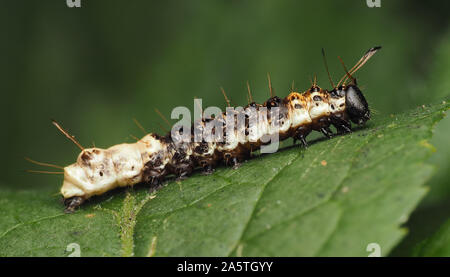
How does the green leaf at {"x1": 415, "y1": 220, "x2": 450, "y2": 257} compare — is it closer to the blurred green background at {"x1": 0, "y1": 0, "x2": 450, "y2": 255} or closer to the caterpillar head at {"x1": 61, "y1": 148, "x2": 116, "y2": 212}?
the caterpillar head at {"x1": 61, "y1": 148, "x2": 116, "y2": 212}

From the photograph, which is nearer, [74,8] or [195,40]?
[195,40]

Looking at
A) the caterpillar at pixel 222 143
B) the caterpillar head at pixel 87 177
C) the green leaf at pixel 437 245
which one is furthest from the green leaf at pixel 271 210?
the green leaf at pixel 437 245

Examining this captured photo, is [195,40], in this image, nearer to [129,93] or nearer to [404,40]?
[129,93]

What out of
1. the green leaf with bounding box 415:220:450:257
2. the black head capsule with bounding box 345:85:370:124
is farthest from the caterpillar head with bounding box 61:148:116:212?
the green leaf with bounding box 415:220:450:257

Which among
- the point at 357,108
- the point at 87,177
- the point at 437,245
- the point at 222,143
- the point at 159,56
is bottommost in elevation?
the point at 437,245

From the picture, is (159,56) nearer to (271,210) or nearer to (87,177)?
(87,177)

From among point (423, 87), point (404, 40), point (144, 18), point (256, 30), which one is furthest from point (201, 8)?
point (423, 87)

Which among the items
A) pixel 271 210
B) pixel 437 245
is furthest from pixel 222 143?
pixel 437 245
